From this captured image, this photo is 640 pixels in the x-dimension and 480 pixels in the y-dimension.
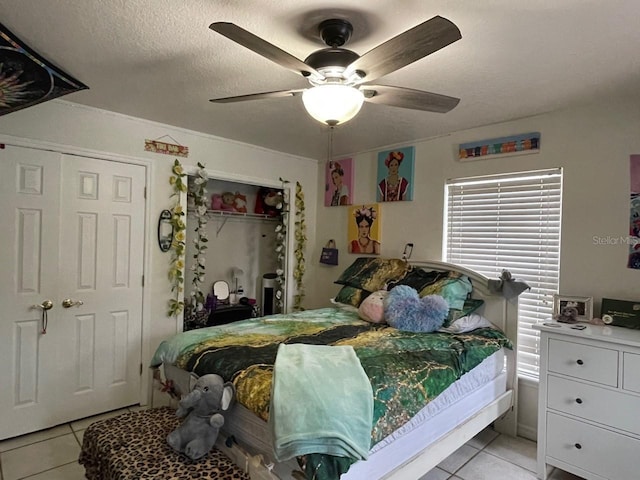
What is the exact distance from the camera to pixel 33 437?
2660 millimetres

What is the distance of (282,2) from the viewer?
154 centimetres

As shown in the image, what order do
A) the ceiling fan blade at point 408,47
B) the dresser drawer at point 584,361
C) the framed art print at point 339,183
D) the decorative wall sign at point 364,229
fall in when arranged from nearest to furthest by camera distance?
1. the ceiling fan blade at point 408,47
2. the dresser drawer at point 584,361
3. the decorative wall sign at point 364,229
4. the framed art print at point 339,183

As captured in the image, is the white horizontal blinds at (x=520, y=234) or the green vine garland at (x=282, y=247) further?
the green vine garland at (x=282, y=247)

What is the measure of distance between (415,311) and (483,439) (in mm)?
1108

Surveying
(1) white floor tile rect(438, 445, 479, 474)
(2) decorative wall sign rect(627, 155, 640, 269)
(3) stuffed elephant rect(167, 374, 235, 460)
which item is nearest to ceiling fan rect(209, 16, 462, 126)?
(3) stuffed elephant rect(167, 374, 235, 460)

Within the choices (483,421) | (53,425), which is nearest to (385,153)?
(483,421)

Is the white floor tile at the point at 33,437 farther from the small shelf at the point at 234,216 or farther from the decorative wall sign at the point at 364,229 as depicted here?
the decorative wall sign at the point at 364,229

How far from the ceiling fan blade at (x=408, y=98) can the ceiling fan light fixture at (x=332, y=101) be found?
0.48 feet

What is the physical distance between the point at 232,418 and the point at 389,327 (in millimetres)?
1381

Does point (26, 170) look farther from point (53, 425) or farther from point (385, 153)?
point (385, 153)

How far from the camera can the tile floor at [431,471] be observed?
7.52 feet

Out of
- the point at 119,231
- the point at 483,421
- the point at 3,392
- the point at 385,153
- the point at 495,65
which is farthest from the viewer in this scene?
the point at 385,153

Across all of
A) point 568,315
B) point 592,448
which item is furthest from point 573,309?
point 592,448

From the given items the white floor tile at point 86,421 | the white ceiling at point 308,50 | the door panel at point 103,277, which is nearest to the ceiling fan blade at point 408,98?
the white ceiling at point 308,50
